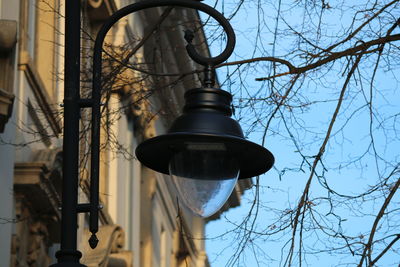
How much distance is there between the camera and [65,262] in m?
7.61

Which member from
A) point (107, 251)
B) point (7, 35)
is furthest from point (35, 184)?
point (107, 251)

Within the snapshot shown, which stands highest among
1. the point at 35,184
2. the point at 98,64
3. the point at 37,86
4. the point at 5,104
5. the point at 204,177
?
the point at 37,86

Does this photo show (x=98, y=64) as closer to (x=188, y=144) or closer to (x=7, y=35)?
(x=188, y=144)

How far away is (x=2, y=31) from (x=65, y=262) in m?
6.13

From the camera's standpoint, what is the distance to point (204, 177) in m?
8.05

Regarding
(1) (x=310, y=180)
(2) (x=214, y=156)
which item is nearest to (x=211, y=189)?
(2) (x=214, y=156)

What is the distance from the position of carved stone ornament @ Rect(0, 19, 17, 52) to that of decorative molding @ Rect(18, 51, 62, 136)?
1.67 metres

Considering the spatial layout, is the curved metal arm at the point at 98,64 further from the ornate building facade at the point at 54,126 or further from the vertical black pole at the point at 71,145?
the ornate building facade at the point at 54,126

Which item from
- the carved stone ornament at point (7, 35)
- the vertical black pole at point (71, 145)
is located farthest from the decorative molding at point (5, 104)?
the vertical black pole at point (71, 145)

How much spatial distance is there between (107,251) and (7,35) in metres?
6.92

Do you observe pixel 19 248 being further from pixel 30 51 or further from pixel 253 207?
pixel 253 207

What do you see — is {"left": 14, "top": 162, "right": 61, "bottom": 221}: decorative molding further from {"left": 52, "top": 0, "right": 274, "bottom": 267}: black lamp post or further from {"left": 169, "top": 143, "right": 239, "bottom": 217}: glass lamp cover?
{"left": 169, "top": 143, "right": 239, "bottom": 217}: glass lamp cover

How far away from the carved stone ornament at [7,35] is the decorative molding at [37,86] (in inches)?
65.9

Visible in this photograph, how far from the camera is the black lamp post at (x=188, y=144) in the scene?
7.95 m
